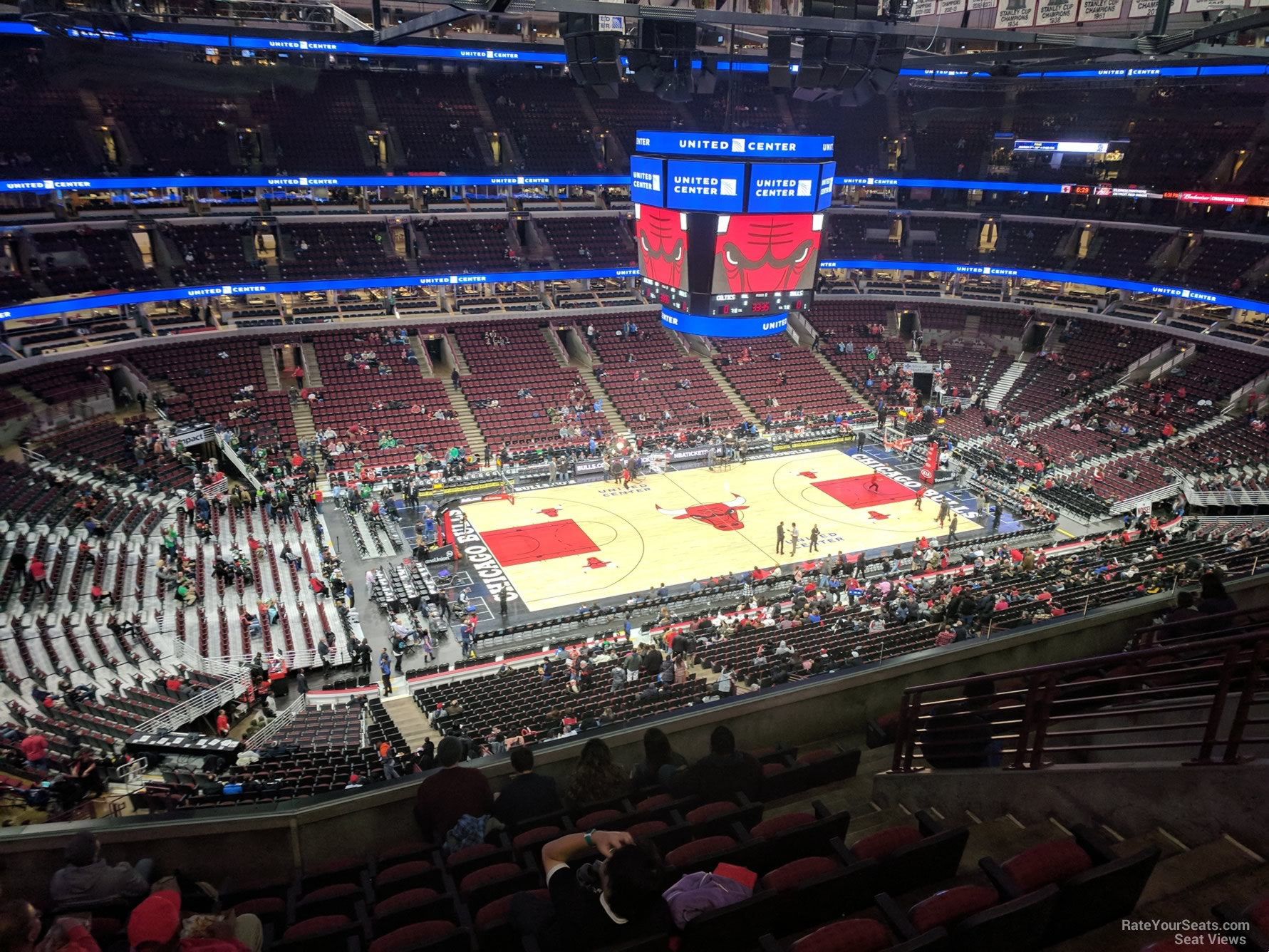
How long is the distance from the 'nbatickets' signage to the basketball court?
1230cm

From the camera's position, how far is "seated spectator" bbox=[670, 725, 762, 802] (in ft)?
22.0

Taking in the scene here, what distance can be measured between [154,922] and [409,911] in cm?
159

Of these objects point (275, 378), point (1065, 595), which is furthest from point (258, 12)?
point (1065, 595)

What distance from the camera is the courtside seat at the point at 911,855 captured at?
16.4 feet

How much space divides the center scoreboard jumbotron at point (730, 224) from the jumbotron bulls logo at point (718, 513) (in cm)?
826

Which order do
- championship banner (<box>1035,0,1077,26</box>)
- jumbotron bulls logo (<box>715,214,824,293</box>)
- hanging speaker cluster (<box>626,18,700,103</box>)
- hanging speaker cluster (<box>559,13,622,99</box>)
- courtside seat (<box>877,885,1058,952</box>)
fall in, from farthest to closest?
jumbotron bulls logo (<box>715,214,824,293</box>), championship banner (<box>1035,0,1077,26</box>), hanging speaker cluster (<box>626,18,700,103</box>), hanging speaker cluster (<box>559,13,622,99</box>), courtside seat (<box>877,885,1058,952</box>)

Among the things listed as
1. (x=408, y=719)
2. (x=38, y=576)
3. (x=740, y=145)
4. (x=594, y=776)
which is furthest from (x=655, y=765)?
(x=38, y=576)

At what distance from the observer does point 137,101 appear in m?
37.6

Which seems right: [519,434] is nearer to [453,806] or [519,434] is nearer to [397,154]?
[397,154]

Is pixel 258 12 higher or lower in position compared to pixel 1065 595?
higher

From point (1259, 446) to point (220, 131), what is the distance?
45.1 metres

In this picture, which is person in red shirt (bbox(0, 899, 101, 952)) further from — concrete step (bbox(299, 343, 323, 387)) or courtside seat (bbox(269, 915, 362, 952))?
concrete step (bbox(299, 343, 323, 387))

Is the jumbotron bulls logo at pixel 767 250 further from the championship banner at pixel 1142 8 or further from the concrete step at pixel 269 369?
the concrete step at pixel 269 369

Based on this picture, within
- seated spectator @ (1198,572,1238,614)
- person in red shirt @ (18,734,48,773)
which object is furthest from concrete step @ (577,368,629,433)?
seated spectator @ (1198,572,1238,614)
